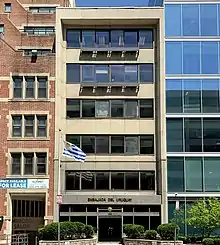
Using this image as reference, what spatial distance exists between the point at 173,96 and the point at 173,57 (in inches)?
146

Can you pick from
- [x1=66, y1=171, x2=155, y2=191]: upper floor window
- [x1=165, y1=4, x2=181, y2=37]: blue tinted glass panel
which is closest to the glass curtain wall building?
[x1=165, y1=4, x2=181, y2=37]: blue tinted glass panel

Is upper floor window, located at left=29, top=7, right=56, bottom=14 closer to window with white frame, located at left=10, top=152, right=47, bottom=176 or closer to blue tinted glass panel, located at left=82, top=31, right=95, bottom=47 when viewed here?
blue tinted glass panel, located at left=82, top=31, right=95, bottom=47

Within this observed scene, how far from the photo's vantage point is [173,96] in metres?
48.9

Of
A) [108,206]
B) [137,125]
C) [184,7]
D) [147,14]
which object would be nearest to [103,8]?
[147,14]

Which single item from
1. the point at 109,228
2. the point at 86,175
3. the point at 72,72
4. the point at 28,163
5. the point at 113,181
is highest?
the point at 72,72

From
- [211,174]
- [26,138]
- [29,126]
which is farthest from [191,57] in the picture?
[26,138]

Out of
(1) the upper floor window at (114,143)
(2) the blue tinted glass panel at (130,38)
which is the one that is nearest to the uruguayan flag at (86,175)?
(1) the upper floor window at (114,143)

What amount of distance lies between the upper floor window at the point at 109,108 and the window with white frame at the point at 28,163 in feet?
15.8

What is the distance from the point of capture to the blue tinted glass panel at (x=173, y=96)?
4869 cm

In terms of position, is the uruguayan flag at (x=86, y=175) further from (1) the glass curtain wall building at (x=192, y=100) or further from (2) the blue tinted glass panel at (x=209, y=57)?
(2) the blue tinted glass panel at (x=209, y=57)

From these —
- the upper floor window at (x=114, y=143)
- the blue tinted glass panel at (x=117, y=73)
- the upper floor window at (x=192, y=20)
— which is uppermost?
the upper floor window at (x=192, y=20)

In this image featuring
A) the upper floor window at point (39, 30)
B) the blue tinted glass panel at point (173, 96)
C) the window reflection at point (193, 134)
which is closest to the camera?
the window reflection at point (193, 134)

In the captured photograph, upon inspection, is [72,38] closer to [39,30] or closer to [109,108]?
[109,108]

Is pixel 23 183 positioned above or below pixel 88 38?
below
